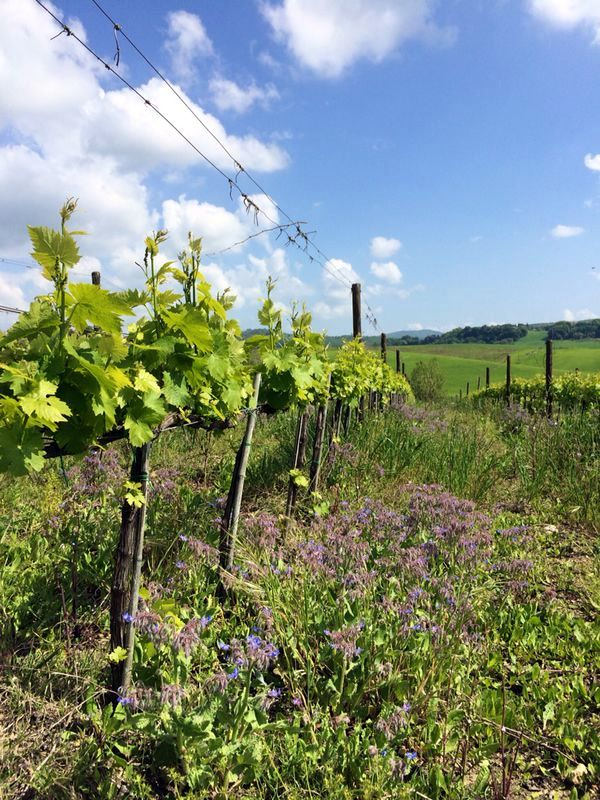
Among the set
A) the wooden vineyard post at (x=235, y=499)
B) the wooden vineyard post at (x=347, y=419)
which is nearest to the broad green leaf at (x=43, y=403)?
the wooden vineyard post at (x=235, y=499)

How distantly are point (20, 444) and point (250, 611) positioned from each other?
220cm

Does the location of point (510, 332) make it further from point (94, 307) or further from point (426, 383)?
point (94, 307)

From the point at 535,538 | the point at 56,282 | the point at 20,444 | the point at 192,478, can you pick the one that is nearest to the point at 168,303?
the point at 56,282

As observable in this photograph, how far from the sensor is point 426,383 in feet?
99.7

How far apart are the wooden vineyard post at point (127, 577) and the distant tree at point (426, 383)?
2833 centimetres

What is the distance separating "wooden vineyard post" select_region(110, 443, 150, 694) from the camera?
2.34 metres

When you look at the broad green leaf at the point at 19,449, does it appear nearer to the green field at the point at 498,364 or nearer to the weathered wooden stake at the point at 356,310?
the weathered wooden stake at the point at 356,310

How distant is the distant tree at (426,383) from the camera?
99.0 feet

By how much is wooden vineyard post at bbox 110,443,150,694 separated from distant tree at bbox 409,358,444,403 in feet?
92.9

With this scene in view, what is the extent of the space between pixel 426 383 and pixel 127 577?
96.2 ft

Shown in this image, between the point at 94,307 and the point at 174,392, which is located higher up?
the point at 94,307

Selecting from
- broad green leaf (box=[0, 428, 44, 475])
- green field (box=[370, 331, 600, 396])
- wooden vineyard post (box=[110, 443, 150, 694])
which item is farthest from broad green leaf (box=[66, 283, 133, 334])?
green field (box=[370, 331, 600, 396])

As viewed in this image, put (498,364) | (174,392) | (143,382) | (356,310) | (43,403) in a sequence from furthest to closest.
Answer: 1. (498,364)
2. (356,310)
3. (174,392)
4. (143,382)
5. (43,403)

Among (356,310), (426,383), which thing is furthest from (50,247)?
(426,383)
